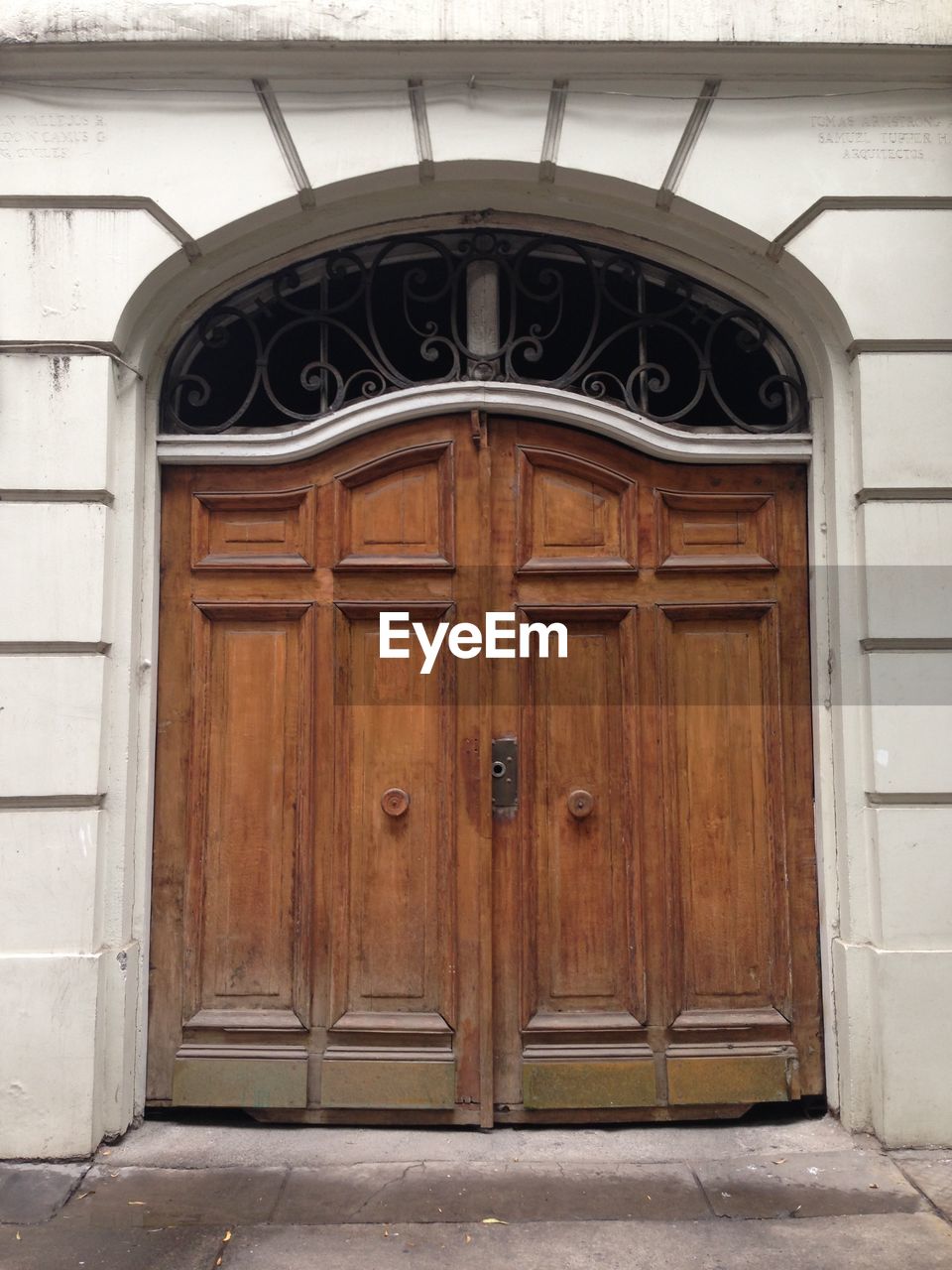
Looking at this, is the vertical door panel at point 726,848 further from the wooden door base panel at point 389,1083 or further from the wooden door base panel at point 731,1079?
the wooden door base panel at point 389,1083

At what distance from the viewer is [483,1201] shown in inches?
130

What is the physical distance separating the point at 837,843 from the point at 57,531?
3.32 meters

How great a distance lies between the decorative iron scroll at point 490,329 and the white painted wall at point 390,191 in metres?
0.24

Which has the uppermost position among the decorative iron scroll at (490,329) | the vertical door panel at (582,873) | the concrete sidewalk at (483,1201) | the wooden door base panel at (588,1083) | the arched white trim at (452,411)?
the decorative iron scroll at (490,329)

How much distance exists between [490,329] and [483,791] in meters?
1.94

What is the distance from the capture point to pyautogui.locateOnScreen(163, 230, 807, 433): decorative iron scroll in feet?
13.6

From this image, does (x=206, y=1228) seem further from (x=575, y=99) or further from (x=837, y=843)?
(x=575, y=99)

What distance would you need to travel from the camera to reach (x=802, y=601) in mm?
4051

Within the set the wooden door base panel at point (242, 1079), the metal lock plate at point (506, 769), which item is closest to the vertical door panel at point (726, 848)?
the metal lock plate at point (506, 769)

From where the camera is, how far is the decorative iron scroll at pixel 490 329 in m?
4.14

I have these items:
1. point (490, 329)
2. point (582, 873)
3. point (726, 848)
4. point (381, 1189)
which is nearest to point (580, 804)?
point (582, 873)

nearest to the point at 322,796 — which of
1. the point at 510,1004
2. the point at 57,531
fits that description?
the point at 510,1004

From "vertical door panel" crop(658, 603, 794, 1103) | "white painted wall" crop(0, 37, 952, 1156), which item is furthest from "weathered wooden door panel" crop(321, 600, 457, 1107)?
"vertical door panel" crop(658, 603, 794, 1103)

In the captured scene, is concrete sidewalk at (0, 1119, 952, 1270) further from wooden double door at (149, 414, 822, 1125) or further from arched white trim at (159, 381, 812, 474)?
arched white trim at (159, 381, 812, 474)
